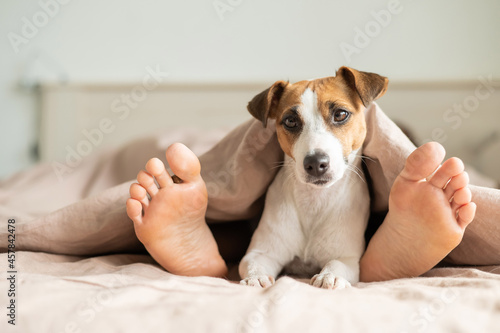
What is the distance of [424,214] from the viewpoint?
1.07 metres

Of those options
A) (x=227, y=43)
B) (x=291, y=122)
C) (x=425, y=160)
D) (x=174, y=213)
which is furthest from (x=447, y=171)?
(x=227, y=43)

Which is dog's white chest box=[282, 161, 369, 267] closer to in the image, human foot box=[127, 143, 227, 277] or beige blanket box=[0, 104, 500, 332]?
beige blanket box=[0, 104, 500, 332]

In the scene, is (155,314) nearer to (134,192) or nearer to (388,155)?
(134,192)

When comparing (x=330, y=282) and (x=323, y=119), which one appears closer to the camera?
(x=330, y=282)

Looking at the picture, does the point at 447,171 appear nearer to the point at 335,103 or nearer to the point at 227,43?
the point at 335,103

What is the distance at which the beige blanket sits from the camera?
787 mm

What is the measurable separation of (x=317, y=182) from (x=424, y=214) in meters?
0.27

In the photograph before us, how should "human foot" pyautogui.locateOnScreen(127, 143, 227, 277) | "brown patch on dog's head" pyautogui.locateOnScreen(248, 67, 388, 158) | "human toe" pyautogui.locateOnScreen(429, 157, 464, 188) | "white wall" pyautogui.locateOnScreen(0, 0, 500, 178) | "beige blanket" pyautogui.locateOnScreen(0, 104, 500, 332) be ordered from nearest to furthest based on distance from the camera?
"beige blanket" pyautogui.locateOnScreen(0, 104, 500, 332) < "human toe" pyautogui.locateOnScreen(429, 157, 464, 188) < "human foot" pyautogui.locateOnScreen(127, 143, 227, 277) < "brown patch on dog's head" pyautogui.locateOnScreen(248, 67, 388, 158) < "white wall" pyautogui.locateOnScreen(0, 0, 500, 178)

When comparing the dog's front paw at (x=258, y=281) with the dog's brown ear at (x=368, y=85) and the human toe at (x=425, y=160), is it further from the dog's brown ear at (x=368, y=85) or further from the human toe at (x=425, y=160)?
the dog's brown ear at (x=368, y=85)

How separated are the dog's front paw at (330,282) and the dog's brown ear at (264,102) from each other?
462mm

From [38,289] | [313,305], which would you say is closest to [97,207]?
[38,289]

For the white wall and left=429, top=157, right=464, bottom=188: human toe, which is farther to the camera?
the white wall

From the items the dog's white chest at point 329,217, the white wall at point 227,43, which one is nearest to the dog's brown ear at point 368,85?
the dog's white chest at point 329,217

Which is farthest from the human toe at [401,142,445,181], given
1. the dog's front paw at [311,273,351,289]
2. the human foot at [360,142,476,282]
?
the dog's front paw at [311,273,351,289]
